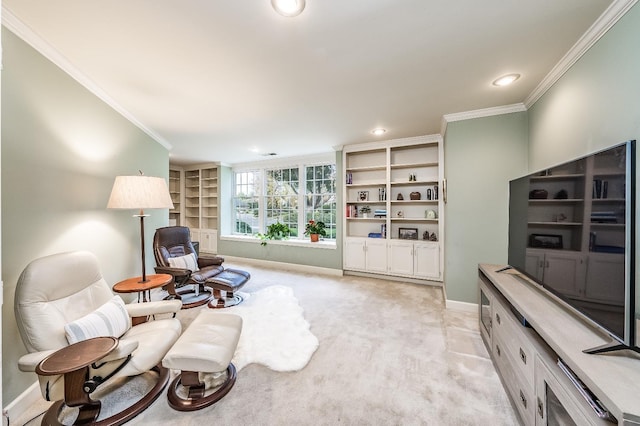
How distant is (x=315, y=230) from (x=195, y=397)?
3584 mm

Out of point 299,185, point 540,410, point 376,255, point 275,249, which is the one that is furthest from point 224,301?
point 540,410

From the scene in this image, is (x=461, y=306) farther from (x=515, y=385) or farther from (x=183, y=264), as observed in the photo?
(x=183, y=264)

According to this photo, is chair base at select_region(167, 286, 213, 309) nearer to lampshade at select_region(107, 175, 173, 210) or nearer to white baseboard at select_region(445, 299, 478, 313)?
lampshade at select_region(107, 175, 173, 210)

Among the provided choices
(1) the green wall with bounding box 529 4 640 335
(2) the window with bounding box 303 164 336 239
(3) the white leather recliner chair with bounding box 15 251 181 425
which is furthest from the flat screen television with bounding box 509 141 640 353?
(2) the window with bounding box 303 164 336 239

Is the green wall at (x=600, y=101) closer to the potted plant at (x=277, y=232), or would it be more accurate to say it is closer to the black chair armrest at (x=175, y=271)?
the black chair armrest at (x=175, y=271)

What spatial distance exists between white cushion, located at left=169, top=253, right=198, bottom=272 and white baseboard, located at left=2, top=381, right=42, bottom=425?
1786 mm

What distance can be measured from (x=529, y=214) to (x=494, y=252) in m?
1.19

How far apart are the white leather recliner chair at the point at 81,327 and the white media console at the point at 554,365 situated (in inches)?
88.8

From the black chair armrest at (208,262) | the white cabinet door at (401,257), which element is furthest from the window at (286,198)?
the black chair armrest at (208,262)

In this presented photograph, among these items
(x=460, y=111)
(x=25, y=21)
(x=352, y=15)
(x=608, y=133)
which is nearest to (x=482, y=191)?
(x=460, y=111)

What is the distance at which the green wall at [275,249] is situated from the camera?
486cm

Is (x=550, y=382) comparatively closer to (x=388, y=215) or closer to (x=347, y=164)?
(x=388, y=215)

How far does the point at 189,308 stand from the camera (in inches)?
130

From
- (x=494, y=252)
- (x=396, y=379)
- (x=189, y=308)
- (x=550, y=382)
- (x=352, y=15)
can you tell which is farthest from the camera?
(x=189, y=308)
